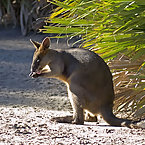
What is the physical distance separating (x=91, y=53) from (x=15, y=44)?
562cm

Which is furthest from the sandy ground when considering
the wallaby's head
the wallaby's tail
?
the wallaby's head

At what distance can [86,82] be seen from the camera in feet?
14.1

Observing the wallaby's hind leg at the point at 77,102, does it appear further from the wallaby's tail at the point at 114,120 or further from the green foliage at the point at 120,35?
the green foliage at the point at 120,35

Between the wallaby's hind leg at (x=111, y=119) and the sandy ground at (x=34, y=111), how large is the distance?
2.7 inches

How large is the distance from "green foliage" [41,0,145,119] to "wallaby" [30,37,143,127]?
0.81 ft

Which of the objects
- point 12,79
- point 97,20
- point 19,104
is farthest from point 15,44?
point 97,20

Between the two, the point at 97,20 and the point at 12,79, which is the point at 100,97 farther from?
the point at 12,79

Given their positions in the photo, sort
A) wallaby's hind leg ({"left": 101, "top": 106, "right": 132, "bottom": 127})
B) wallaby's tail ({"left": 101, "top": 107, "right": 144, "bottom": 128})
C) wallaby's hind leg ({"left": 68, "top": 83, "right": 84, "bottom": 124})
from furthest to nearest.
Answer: wallaby's hind leg ({"left": 68, "top": 83, "right": 84, "bottom": 124}) → wallaby's hind leg ({"left": 101, "top": 106, "right": 132, "bottom": 127}) → wallaby's tail ({"left": 101, "top": 107, "right": 144, "bottom": 128})

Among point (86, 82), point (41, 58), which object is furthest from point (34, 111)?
point (86, 82)

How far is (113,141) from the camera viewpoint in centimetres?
341

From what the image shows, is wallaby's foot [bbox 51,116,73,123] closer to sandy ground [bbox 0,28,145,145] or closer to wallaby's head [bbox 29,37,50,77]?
sandy ground [bbox 0,28,145,145]

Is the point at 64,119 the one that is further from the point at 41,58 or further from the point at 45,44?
the point at 45,44

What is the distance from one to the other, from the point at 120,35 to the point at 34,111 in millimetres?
1358

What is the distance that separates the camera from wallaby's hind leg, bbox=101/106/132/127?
13.5 ft
